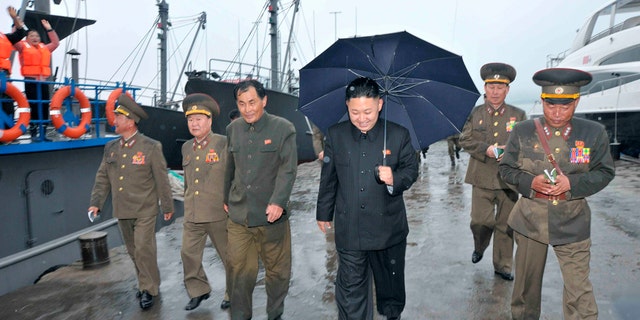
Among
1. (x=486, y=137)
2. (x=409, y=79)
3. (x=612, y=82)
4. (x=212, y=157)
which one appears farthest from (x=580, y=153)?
(x=612, y=82)

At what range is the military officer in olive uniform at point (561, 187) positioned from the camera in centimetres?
297

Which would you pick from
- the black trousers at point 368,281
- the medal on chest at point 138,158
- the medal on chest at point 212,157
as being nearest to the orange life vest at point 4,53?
the medal on chest at point 138,158

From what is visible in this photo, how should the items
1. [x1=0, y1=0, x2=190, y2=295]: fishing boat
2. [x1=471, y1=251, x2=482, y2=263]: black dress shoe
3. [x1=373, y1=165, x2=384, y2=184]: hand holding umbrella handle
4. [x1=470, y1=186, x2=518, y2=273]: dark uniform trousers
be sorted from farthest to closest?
1. [x1=0, y1=0, x2=190, y2=295]: fishing boat
2. [x1=471, y1=251, x2=482, y2=263]: black dress shoe
3. [x1=470, y1=186, x2=518, y2=273]: dark uniform trousers
4. [x1=373, y1=165, x2=384, y2=184]: hand holding umbrella handle

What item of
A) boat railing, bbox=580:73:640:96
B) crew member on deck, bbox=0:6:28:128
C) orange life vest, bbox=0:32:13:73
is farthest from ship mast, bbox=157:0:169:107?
boat railing, bbox=580:73:640:96

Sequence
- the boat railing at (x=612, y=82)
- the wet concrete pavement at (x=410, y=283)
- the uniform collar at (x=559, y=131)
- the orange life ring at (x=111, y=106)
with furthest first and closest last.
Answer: the boat railing at (x=612, y=82) → the orange life ring at (x=111, y=106) → the wet concrete pavement at (x=410, y=283) → the uniform collar at (x=559, y=131)


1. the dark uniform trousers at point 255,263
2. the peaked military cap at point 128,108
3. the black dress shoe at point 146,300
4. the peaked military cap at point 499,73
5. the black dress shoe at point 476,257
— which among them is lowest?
the black dress shoe at point 146,300

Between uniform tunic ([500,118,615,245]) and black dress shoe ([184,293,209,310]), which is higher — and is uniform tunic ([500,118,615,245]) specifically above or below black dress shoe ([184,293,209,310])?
above

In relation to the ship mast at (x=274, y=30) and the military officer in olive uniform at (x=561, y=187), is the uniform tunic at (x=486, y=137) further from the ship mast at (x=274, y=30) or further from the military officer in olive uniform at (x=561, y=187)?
the ship mast at (x=274, y=30)

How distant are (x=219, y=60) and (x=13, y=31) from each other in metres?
9.02

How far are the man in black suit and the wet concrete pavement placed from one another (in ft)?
2.31

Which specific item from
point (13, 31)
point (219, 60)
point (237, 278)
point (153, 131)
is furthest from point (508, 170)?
point (153, 131)

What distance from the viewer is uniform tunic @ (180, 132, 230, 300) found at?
12.9ft

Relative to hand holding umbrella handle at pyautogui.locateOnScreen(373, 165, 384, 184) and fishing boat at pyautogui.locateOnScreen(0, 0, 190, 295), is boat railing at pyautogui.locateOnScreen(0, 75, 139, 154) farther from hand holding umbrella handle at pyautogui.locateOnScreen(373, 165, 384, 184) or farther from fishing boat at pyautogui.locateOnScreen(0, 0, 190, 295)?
hand holding umbrella handle at pyautogui.locateOnScreen(373, 165, 384, 184)

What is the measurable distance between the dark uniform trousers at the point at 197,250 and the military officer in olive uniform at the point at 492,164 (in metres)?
2.49
